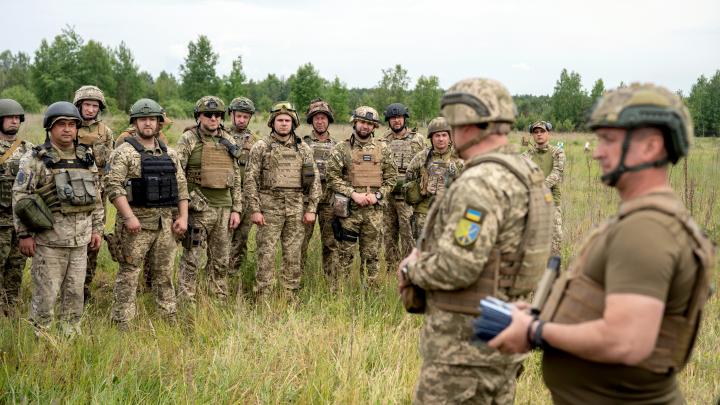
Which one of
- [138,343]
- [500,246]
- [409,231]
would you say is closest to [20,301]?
[138,343]

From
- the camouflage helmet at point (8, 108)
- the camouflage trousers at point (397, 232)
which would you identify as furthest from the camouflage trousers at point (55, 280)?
the camouflage trousers at point (397, 232)

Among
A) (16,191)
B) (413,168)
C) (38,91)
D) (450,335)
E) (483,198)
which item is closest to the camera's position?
(483,198)

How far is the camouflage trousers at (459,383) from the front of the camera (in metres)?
2.51

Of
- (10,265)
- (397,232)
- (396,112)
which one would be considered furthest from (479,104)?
(396,112)

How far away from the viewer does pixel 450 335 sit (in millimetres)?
2520

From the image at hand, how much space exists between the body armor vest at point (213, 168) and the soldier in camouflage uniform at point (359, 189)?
1.23 meters

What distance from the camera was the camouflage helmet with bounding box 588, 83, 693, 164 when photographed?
5.81 feet

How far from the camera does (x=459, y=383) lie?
2516mm

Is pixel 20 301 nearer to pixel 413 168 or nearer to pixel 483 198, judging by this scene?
pixel 413 168

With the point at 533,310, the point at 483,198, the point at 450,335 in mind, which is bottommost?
the point at 450,335

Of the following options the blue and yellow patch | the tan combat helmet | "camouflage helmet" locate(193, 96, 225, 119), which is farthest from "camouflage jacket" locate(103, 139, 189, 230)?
the tan combat helmet

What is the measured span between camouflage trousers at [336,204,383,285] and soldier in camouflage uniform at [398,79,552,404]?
3.88m

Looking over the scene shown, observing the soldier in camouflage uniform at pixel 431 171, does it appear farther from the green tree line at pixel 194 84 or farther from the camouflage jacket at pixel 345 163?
the green tree line at pixel 194 84

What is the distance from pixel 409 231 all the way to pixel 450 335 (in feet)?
Result: 16.4
